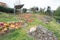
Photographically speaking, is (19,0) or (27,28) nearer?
(27,28)

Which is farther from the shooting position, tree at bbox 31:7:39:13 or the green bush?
tree at bbox 31:7:39:13

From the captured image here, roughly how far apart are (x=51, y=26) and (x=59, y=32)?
2.76 feet

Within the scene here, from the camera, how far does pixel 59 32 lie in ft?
41.8

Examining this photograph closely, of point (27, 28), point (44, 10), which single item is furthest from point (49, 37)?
point (44, 10)

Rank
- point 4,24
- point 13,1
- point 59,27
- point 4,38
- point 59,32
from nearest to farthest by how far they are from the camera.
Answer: point 4,38, point 4,24, point 59,32, point 59,27, point 13,1

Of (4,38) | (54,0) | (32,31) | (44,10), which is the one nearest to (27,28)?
(32,31)

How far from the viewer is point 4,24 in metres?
12.0

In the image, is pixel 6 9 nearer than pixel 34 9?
Yes

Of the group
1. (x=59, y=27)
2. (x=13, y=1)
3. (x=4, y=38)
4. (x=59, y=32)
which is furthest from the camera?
(x=13, y=1)

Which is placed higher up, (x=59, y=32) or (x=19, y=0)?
(x=19, y=0)

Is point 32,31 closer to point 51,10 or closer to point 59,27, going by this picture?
point 59,27

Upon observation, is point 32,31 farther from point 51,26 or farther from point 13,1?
point 13,1

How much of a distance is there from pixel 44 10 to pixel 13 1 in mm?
2485

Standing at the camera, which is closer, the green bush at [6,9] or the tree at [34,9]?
the green bush at [6,9]
